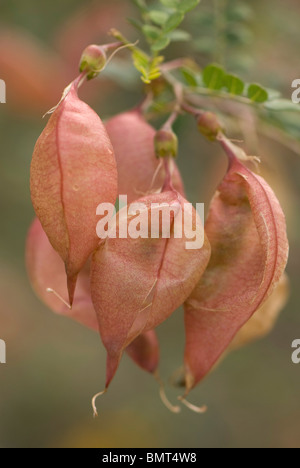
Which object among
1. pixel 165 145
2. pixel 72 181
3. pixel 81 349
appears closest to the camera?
pixel 72 181

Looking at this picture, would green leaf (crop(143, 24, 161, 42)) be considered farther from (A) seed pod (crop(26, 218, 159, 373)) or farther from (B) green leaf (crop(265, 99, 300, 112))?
(A) seed pod (crop(26, 218, 159, 373))

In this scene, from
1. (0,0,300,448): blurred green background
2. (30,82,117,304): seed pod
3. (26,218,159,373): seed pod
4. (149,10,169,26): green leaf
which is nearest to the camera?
(30,82,117,304): seed pod

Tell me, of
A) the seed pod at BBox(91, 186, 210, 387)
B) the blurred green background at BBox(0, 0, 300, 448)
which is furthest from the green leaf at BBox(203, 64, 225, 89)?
the blurred green background at BBox(0, 0, 300, 448)

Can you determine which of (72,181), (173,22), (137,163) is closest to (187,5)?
(173,22)

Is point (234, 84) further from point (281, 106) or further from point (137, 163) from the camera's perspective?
point (137, 163)

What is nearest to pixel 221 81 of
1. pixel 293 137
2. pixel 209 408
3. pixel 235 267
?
pixel 293 137

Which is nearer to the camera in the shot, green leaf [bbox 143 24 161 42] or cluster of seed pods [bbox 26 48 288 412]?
cluster of seed pods [bbox 26 48 288 412]
